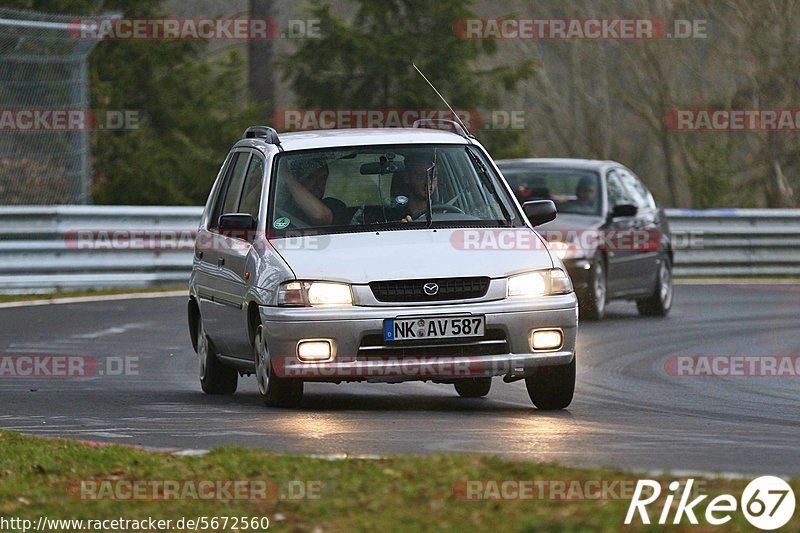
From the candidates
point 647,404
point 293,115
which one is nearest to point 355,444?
point 647,404

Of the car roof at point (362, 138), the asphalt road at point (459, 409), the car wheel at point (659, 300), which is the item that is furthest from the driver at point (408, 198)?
the car wheel at point (659, 300)

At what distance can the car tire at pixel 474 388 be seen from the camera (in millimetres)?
11695

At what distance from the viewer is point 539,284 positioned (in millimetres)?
10188

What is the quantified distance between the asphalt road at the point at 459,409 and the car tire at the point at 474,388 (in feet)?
0.29

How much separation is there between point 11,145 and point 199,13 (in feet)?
83.1

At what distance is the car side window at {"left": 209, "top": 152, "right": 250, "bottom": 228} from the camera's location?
11906mm

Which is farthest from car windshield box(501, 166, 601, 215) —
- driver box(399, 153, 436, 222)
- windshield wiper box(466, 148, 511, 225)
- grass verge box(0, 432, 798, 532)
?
grass verge box(0, 432, 798, 532)

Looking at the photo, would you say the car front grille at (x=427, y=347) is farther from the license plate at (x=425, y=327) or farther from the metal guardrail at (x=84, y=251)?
the metal guardrail at (x=84, y=251)

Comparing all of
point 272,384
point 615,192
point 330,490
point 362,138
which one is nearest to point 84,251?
point 615,192

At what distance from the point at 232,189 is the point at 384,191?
1.49m

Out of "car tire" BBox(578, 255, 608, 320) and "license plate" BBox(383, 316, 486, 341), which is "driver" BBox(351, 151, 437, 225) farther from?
"car tire" BBox(578, 255, 608, 320)

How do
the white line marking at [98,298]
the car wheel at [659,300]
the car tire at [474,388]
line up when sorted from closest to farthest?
the car tire at [474,388]
the car wheel at [659,300]
the white line marking at [98,298]

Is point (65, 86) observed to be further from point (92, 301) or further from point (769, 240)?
point (769, 240)

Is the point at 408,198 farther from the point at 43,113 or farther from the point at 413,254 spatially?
the point at 43,113
